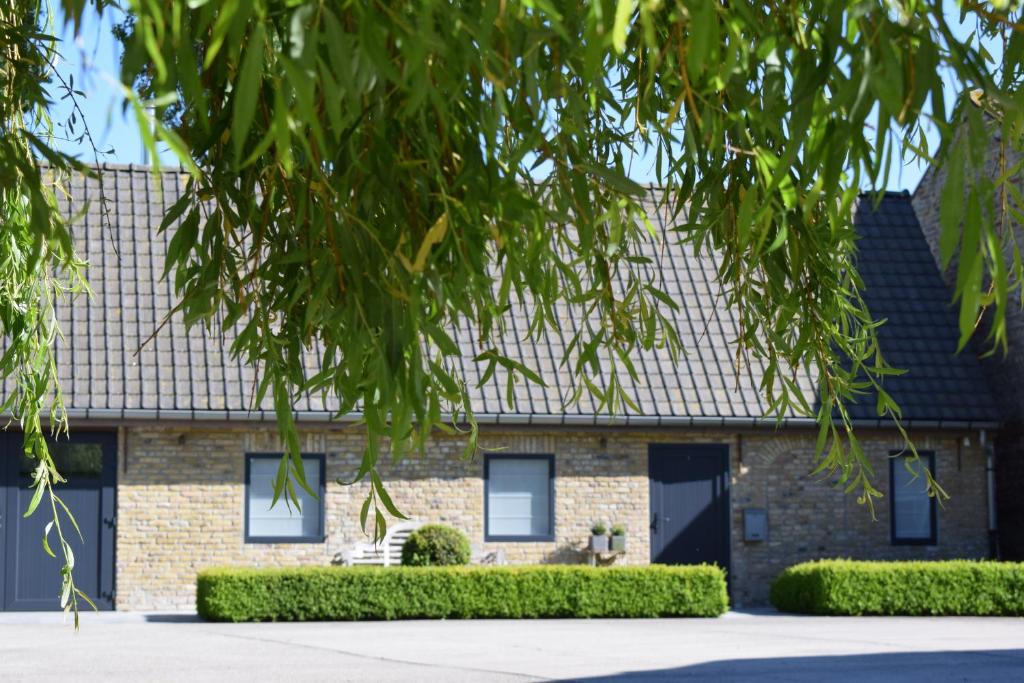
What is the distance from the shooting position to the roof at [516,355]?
1789 centimetres

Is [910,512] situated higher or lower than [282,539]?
higher

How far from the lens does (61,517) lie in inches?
699

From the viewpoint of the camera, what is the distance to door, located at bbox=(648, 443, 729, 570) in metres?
19.6

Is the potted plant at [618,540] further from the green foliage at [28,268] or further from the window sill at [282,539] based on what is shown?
the green foliage at [28,268]

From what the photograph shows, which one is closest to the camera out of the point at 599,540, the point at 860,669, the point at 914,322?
the point at 860,669

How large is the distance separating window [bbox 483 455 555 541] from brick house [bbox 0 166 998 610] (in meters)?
0.03

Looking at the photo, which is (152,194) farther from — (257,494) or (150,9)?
(150,9)

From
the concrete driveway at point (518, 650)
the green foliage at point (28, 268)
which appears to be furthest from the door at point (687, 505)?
the green foliage at point (28, 268)

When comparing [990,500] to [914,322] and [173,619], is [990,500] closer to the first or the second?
[914,322]

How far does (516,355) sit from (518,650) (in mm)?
7237

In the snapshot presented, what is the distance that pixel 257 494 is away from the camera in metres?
18.4

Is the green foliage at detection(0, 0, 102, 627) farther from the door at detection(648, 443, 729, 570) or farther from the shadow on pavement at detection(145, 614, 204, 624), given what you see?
the door at detection(648, 443, 729, 570)

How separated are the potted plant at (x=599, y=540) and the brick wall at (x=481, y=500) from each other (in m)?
0.24

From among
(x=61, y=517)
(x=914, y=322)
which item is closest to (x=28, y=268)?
(x=61, y=517)
